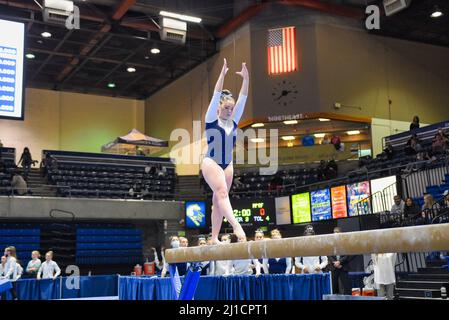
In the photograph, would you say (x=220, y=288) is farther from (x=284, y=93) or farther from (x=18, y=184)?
(x=284, y=93)

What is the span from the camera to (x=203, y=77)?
25.1 metres

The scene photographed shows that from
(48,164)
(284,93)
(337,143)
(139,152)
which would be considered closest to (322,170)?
(337,143)

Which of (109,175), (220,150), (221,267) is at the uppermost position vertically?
(109,175)

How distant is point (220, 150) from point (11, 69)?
9832 millimetres

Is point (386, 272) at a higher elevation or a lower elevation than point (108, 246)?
lower

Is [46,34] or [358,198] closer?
[358,198]

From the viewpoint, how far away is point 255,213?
1873 centimetres

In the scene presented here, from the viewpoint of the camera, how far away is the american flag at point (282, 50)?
21188mm

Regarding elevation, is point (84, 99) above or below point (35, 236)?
above

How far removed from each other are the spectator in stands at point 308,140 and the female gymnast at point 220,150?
54.4ft

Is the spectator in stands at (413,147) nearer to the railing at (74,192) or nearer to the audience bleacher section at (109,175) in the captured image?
the railing at (74,192)
